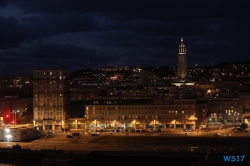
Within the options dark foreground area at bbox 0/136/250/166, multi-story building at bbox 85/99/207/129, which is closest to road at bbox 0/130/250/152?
dark foreground area at bbox 0/136/250/166

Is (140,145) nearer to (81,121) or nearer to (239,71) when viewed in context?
(81,121)

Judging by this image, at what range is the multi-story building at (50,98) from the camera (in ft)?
210

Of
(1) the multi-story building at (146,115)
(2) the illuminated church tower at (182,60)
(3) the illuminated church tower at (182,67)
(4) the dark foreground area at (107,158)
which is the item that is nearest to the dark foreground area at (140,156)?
(4) the dark foreground area at (107,158)

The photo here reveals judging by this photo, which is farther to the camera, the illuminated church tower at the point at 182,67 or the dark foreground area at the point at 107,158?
the illuminated church tower at the point at 182,67

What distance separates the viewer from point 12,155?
45875 mm

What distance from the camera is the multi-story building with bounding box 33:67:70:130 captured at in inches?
2517

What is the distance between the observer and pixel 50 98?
2530 inches

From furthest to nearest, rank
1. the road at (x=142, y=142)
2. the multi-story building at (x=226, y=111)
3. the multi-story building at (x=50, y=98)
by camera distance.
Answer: the multi-story building at (x=226, y=111)
the multi-story building at (x=50, y=98)
the road at (x=142, y=142)

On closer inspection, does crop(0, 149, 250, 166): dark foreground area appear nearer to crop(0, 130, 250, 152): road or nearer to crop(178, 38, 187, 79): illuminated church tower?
crop(0, 130, 250, 152): road

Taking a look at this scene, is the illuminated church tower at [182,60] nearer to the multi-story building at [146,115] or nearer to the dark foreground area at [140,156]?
the multi-story building at [146,115]

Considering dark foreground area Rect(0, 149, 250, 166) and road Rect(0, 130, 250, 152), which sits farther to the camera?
road Rect(0, 130, 250, 152)

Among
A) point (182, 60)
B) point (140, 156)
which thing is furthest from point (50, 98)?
point (182, 60)

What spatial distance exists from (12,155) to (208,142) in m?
18.6

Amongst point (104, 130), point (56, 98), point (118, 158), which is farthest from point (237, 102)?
point (118, 158)
